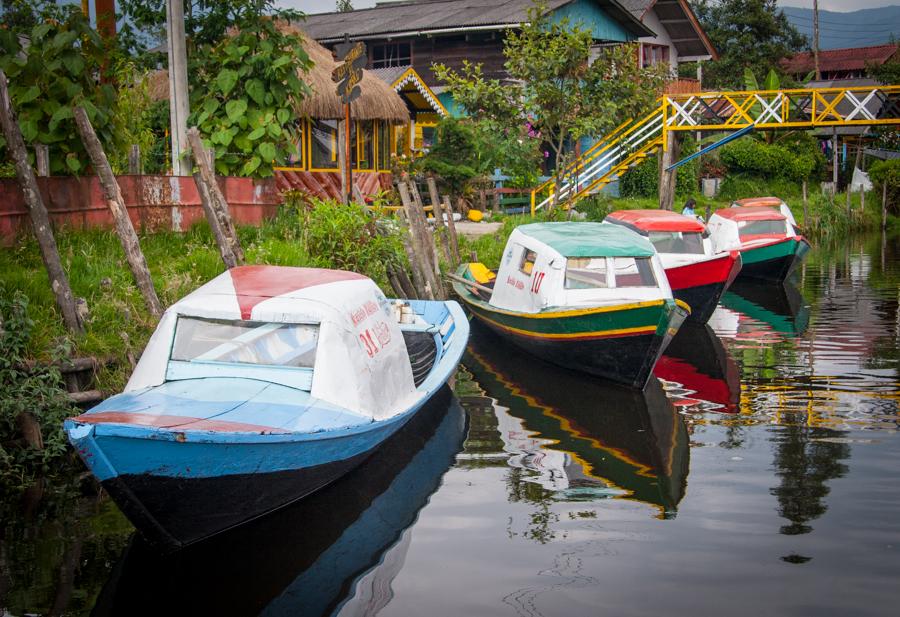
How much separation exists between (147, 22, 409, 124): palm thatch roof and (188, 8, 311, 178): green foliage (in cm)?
730

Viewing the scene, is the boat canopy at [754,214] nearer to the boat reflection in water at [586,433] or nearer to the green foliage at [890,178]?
the boat reflection in water at [586,433]

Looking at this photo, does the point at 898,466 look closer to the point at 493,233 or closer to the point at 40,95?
the point at 40,95

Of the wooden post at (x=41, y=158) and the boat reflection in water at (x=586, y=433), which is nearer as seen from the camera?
the boat reflection in water at (x=586, y=433)

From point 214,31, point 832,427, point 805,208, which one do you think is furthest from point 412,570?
point 805,208

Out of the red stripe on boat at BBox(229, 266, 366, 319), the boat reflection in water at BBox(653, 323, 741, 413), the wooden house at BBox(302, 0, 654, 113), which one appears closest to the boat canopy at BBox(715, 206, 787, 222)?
the boat reflection in water at BBox(653, 323, 741, 413)

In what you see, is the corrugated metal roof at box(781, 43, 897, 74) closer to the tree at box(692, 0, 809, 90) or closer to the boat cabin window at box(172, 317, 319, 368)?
the tree at box(692, 0, 809, 90)

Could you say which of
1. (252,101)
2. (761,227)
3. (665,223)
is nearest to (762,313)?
(665,223)

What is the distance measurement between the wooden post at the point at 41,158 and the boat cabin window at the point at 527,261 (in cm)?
693

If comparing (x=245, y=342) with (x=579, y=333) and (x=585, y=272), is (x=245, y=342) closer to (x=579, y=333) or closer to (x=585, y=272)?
(x=579, y=333)

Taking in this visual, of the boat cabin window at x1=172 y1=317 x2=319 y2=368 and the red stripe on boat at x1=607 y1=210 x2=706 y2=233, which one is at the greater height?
the red stripe on boat at x1=607 y1=210 x2=706 y2=233

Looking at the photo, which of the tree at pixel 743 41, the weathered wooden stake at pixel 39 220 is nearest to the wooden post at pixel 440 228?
the weathered wooden stake at pixel 39 220

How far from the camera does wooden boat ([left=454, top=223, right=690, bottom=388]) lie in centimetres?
A: 1310

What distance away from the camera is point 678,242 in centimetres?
1977

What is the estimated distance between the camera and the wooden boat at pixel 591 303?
516 inches
